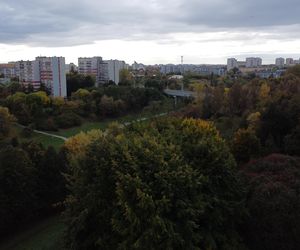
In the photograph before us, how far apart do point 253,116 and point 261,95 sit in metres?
9.30

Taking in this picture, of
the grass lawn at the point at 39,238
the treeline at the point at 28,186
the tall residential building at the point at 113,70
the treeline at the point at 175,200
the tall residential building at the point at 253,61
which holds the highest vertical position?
the tall residential building at the point at 253,61

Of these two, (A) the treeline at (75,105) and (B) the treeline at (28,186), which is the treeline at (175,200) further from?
(A) the treeline at (75,105)

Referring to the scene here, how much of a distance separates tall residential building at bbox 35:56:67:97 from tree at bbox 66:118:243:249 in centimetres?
4712

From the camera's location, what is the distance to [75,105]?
48.4 meters

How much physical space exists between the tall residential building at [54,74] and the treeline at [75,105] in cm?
753

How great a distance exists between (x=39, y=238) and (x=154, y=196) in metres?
8.74

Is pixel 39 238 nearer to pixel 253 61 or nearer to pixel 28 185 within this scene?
pixel 28 185

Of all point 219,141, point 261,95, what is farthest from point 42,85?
point 219,141

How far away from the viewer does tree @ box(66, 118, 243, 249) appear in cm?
1109

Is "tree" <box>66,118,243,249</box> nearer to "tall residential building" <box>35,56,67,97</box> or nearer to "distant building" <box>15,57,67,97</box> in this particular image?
"tall residential building" <box>35,56,67,97</box>

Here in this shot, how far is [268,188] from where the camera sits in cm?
1302

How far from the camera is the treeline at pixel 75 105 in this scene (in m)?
44.1

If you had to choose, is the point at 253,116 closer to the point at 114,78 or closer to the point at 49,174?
the point at 49,174

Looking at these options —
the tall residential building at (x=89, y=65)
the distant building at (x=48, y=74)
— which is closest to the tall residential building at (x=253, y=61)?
the tall residential building at (x=89, y=65)
